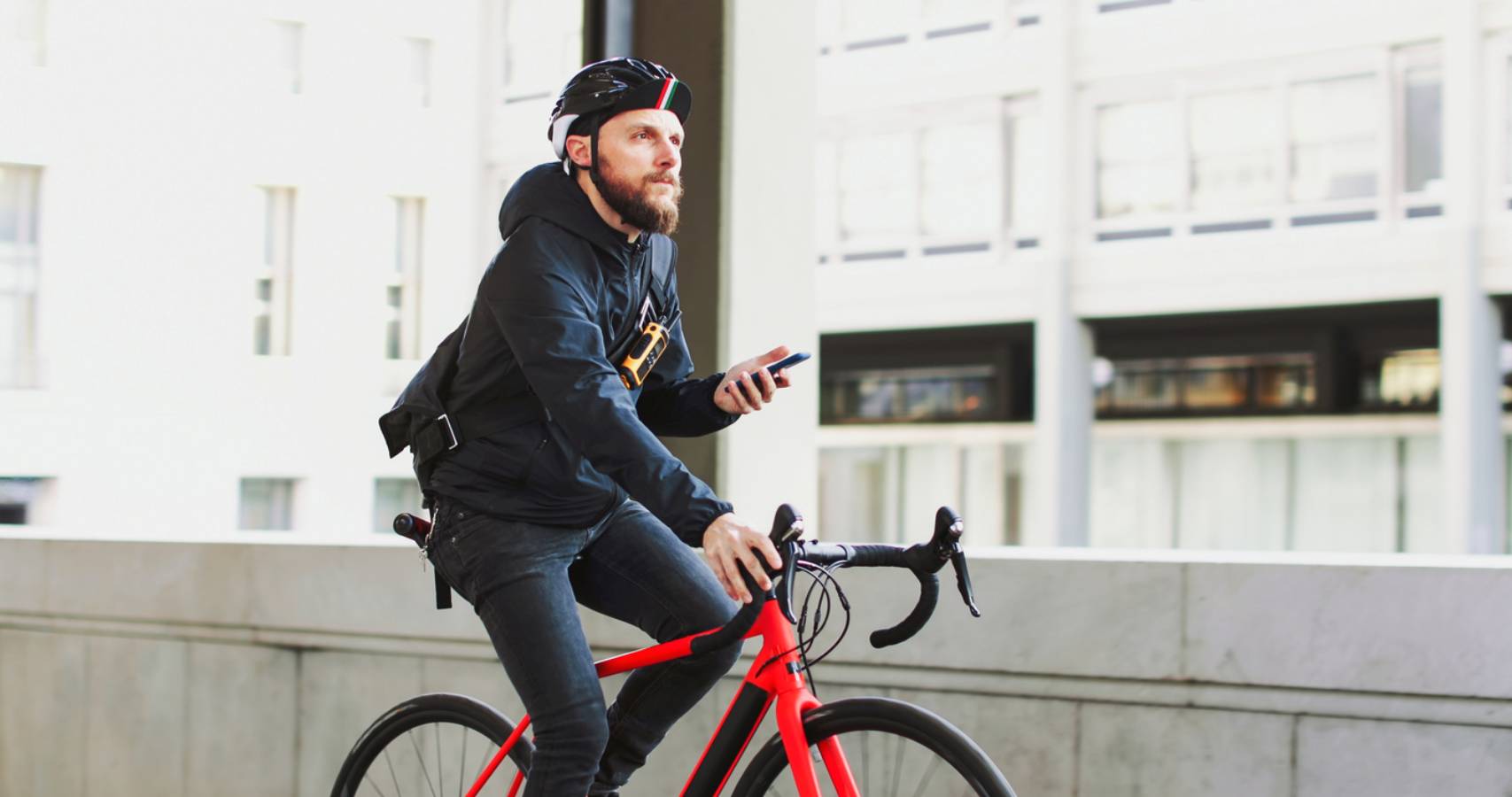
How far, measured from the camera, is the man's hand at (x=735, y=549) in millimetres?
2664

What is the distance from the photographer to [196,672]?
18.1ft

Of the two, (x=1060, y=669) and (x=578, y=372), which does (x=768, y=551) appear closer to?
(x=578, y=372)

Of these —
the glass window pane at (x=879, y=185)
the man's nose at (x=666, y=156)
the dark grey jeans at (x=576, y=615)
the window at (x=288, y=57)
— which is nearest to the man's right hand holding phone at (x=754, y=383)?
the dark grey jeans at (x=576, y=615)

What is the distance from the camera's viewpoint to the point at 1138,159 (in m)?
21.1

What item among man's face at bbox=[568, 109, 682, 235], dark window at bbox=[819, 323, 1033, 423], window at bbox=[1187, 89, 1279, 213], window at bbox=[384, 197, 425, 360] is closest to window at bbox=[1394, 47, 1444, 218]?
window at bbox=[1187, 89, 1279, 213]

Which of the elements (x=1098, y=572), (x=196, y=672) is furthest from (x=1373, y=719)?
(x=196, y=672)

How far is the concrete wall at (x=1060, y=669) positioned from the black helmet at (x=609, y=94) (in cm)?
167

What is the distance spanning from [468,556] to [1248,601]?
192cm

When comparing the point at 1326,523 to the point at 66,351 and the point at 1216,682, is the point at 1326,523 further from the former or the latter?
the point at 1216,682

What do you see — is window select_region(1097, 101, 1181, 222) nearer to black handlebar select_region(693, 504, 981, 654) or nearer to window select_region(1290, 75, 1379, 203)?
window select_region(1290, 75, 1379, 203)

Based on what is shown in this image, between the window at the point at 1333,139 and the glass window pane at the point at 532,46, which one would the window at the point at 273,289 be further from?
the window at the point at 1333,139

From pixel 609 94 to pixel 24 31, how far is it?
751 inches

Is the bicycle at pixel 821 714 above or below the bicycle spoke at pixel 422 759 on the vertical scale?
above

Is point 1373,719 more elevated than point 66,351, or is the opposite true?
point 66,351
